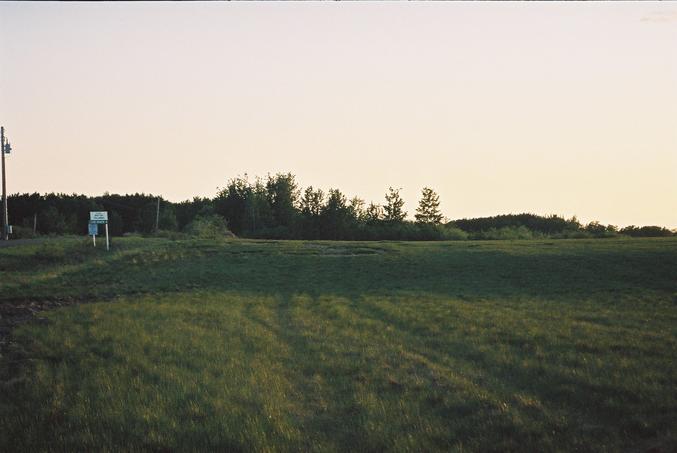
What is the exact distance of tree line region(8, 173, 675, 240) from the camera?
93062 millimetres

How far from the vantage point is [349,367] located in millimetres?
13641

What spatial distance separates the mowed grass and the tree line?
49.6 meters

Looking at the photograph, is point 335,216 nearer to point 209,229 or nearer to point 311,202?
point 311,202

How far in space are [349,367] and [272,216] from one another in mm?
99491

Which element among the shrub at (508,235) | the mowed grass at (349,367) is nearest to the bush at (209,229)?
the shrub at (508,235)

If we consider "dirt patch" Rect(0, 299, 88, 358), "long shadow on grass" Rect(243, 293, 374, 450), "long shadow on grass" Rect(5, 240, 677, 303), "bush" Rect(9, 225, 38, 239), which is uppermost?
"bush" Rect(9, 225, 38, 239)

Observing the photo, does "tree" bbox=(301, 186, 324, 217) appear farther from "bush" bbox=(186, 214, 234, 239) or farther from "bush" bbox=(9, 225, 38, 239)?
"bush" bbox=(9, 225, 38, 239)

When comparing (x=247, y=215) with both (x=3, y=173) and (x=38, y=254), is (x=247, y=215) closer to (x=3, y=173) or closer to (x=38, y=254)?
(x=3, y=173)

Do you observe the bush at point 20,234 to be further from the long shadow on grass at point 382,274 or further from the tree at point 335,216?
the tree at point 335,216

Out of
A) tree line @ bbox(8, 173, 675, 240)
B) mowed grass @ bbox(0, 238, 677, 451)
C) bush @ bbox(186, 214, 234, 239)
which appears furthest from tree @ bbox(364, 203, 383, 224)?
mowed grass @ bbox(0, 238, 677, 451)

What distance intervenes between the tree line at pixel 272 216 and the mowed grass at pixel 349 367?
49.6m

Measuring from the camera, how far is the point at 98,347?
15.1m

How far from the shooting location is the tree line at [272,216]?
93062 mm

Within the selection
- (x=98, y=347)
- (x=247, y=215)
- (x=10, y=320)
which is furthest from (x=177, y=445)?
(x=247, y=215)
